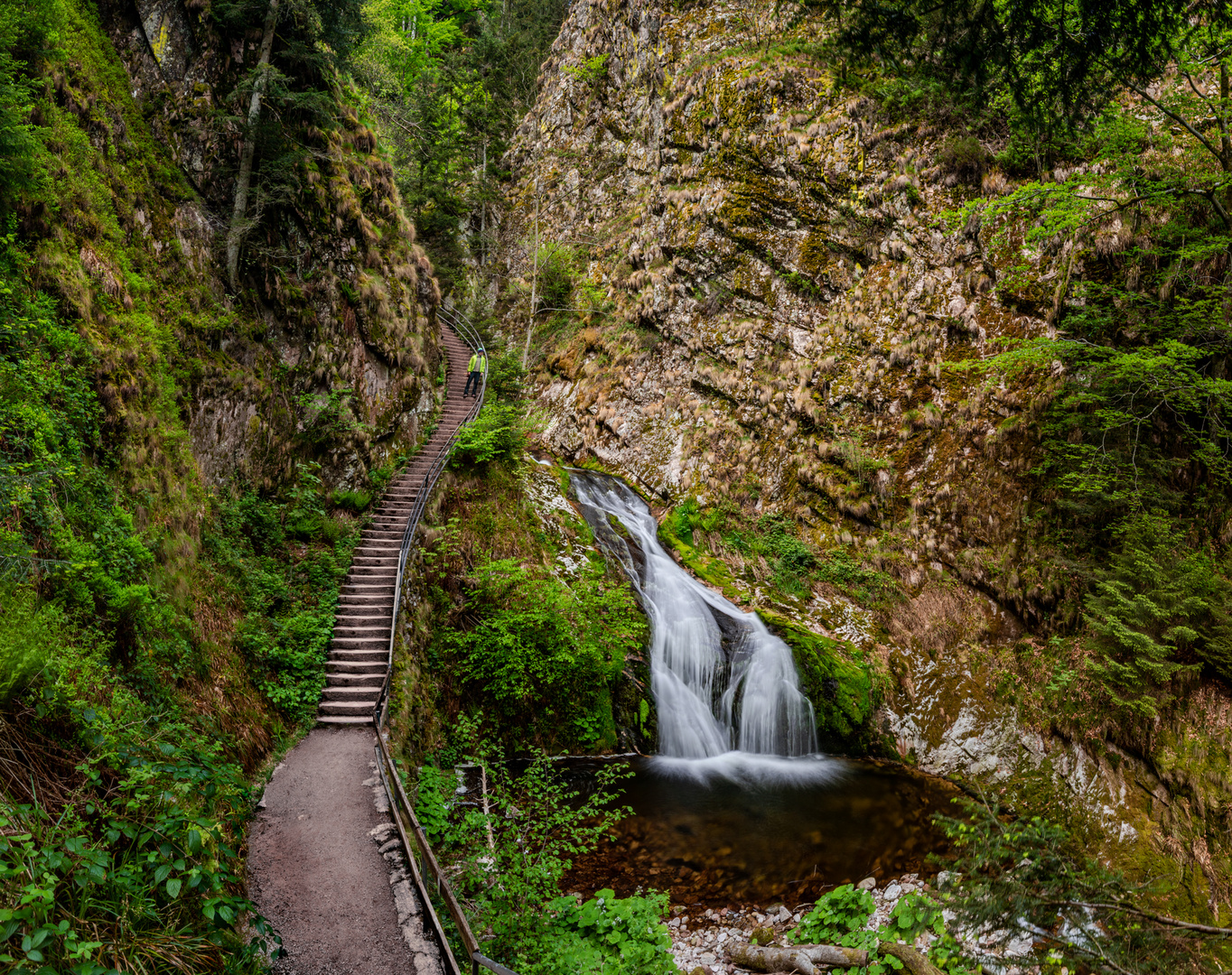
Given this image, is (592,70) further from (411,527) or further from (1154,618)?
(1154,618)

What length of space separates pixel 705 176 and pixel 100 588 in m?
18.9

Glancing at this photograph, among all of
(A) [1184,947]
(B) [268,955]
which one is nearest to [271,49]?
(B) [268,955]

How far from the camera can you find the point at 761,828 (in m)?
9.55

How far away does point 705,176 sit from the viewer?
1867cm

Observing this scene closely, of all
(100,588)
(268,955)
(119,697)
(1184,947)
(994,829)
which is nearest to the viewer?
(1184,947)

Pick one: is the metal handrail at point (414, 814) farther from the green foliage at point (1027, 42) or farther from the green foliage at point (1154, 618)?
the green foliage at point (1154, 618)

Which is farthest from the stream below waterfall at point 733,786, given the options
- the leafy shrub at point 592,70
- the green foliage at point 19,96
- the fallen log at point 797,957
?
the leafy shrub at point 592,70

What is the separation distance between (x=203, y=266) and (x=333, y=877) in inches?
412

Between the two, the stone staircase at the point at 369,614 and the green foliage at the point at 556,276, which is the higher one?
the green foliage at the point at 556,276

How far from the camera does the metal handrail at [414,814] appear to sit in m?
4.24

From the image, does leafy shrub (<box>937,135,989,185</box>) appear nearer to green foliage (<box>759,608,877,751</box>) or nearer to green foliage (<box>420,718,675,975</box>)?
green foliage (<box>759,608,877,751</box>)

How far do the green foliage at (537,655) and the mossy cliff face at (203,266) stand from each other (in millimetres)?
4746

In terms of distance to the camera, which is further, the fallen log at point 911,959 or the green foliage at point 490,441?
the green foliage at point 490,441

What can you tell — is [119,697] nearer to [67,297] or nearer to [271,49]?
[67,297]
